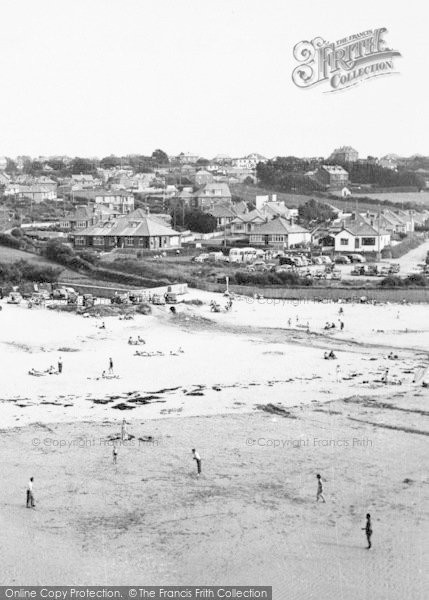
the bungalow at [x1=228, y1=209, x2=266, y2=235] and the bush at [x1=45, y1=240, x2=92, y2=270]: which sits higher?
the bungalow at [x1=228, y1=209, x2=266, y2=235]

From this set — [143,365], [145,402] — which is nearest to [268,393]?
[145,402]

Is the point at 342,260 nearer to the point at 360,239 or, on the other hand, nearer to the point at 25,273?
the point at 360,239

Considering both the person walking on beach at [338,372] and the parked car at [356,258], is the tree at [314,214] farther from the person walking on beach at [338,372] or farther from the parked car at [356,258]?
the person walking on beach at [338,372]

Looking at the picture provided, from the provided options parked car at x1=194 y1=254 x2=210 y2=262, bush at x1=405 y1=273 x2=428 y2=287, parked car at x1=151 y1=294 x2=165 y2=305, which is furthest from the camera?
parked car at x1=194 y1=254 x2=210 y2=262

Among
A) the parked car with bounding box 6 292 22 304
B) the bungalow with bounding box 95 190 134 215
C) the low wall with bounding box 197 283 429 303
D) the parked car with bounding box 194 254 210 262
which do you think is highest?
the bungalow with bounding box 95 190 134 215

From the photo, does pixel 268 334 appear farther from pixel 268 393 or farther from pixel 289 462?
pixel 289 462

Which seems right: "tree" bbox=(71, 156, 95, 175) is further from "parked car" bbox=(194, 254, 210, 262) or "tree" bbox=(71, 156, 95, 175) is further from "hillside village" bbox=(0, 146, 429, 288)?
"parked car" bbox=(194, 254, 210, 262)

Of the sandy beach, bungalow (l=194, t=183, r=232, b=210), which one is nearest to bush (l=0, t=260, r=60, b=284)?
the sandy beach
